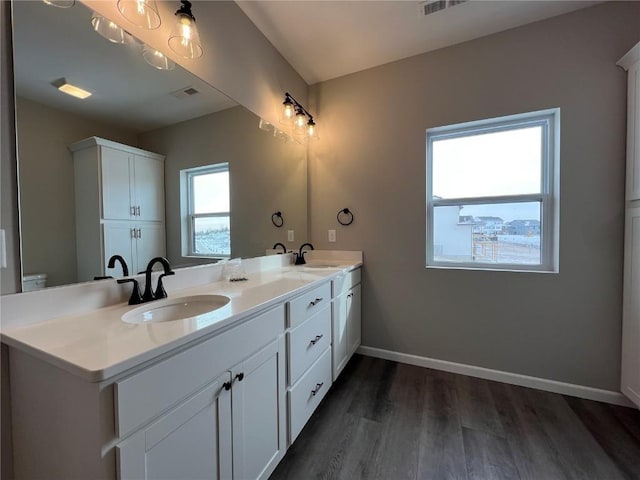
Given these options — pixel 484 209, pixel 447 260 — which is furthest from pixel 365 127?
pixel 447 260

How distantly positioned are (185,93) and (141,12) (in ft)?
1.14

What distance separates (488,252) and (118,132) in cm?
250

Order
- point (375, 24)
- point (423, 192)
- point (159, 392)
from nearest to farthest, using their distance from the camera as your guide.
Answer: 1. point (159, 392)
2. point (375, 24)
3. point (423, 192)

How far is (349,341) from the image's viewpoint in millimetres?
2131

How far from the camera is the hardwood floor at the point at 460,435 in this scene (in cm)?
126

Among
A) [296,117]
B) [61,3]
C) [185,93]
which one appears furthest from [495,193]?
[61,3]

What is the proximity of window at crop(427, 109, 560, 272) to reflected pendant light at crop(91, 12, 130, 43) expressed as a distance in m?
2.09

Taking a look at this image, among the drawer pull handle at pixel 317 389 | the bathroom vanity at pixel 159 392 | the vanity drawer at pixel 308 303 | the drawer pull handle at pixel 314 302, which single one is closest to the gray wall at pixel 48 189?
the bathroom vanity at pixel 159 392

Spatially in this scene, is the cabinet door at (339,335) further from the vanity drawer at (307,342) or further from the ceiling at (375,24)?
the ceiling at (375,24)

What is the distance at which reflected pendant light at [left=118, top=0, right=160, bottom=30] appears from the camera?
1107mm

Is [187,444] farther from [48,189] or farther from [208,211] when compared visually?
[208,211]

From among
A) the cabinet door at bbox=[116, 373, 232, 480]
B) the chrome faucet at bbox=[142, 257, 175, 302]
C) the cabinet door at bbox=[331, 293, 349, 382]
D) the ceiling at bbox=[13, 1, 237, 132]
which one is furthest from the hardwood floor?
the ceiling at bbox=[13, 1, 237, 132]

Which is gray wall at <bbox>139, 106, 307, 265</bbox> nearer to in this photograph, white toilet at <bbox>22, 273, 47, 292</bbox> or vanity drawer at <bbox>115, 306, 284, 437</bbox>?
white toilet at <bbox>22, 273, 47, 292</bbox>

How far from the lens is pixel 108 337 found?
2.37 ft
